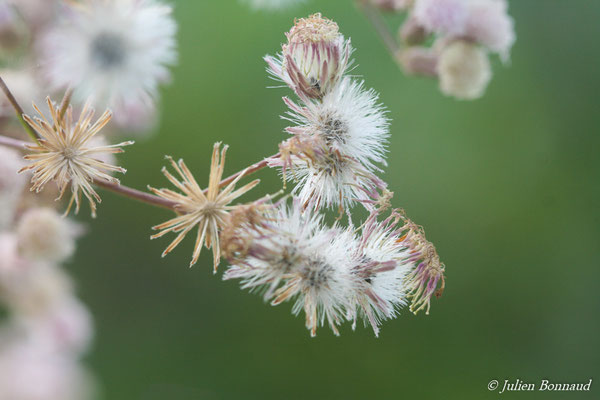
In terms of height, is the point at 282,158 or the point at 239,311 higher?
the point at 239,311

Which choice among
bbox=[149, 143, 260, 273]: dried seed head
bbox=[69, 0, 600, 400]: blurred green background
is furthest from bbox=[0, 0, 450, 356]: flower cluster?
bbox=[69, 0, 600, 400]: blurred green background

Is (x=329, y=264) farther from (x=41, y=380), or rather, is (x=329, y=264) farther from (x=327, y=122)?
(x=41, y=380)

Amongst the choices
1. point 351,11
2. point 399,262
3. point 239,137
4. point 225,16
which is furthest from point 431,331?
point 399,262

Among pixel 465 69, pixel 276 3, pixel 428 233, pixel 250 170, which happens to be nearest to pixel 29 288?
pixel 250 170

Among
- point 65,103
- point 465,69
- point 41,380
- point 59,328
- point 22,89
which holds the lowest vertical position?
point 41,380

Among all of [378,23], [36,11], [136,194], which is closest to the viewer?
[136,194]

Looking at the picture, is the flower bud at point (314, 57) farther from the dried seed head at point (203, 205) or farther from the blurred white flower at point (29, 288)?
the blurred white flower at point (29, 288)

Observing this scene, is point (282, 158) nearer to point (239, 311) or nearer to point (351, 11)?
point (351, 11)
